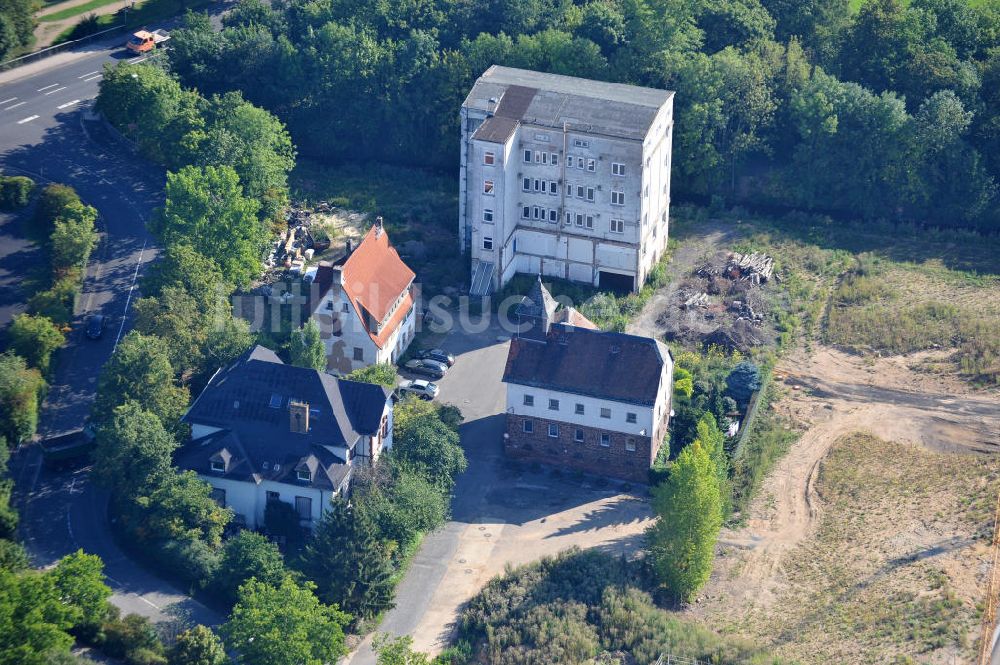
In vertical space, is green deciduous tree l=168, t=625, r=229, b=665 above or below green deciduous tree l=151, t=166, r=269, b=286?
below

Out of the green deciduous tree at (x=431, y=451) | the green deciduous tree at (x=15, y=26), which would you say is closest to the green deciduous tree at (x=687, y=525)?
the green deciduous tree at (x=431, y=451)

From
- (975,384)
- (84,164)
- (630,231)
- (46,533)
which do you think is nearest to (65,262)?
(84,164)

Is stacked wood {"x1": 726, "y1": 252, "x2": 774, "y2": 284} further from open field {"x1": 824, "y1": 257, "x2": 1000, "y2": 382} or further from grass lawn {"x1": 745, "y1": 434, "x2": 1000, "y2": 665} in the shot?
grass lawn {"x1": 745, "y1": 434, "x2": 1000, "y2": 665}

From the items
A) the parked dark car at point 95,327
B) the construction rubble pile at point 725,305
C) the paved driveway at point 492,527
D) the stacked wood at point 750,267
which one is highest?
the parked dark car at point 95,327

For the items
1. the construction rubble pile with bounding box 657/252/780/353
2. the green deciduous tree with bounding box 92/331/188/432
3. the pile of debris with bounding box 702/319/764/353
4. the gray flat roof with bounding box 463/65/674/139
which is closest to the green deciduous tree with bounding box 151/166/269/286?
the green deciduous tree with bounding box 92/331/188/432

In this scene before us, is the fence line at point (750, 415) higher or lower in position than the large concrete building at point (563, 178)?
lower

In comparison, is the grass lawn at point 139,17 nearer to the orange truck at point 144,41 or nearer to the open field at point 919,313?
the orange truck at point 144,41

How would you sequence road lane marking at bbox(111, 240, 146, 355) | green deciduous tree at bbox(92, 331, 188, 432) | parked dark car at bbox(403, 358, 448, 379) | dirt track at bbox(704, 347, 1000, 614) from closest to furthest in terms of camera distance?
dirt track at bbox(704, 347, 1000, 614)
green deciduous tree at bbox(92, 331, 188, 432)
parked dark car at bbox(403, 358, 448, 379)
road lane marking at bbox(111, 240, 146, 355)
